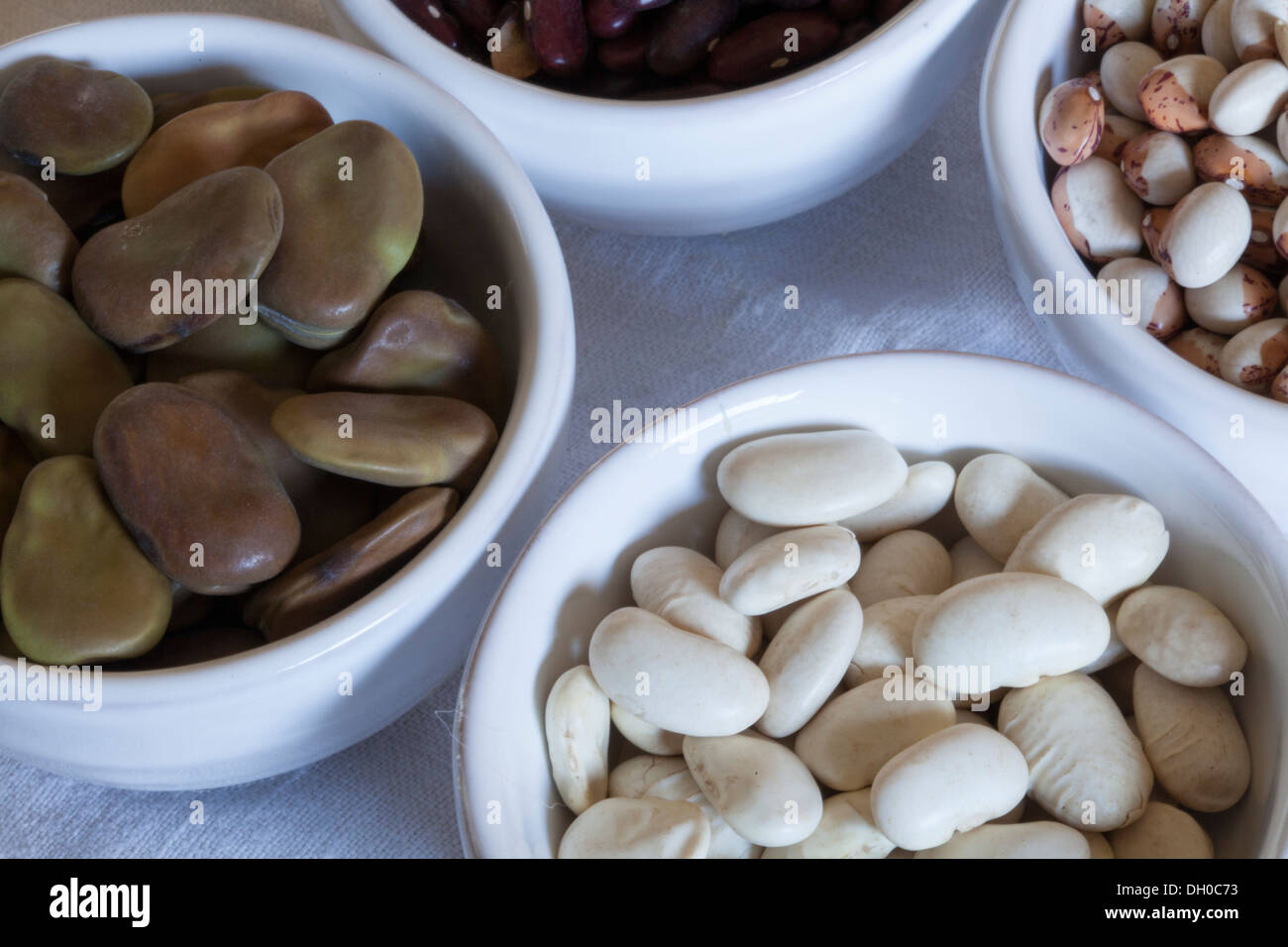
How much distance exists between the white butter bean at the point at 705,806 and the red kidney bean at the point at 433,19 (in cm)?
28

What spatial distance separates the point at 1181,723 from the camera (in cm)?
36

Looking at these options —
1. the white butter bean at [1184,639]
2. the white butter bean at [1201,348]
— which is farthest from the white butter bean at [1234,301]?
the white butter bean at [1184,639]

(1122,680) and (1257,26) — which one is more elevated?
(1257,26)

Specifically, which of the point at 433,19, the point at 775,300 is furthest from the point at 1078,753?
the point at 433,19

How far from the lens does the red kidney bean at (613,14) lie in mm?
473

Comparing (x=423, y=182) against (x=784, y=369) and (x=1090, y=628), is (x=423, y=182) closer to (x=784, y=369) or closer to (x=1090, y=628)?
(x=784, y=369)

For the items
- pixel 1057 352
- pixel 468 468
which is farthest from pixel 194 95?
pixel 1057 352

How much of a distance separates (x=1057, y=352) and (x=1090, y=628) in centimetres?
12

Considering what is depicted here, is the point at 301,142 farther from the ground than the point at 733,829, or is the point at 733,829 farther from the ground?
the point at 301,142

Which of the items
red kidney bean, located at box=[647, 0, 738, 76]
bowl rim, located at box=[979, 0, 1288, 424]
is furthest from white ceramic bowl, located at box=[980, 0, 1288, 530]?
red kidney bean, located at box=[647, 0, 738, 76]

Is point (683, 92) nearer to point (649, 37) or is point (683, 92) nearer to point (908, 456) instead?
point (649, 37)

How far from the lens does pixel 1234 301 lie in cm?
42

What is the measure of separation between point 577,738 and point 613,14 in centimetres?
28

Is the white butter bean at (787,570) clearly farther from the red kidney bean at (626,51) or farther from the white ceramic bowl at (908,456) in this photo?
→ the red kidney bean at (626,51)
